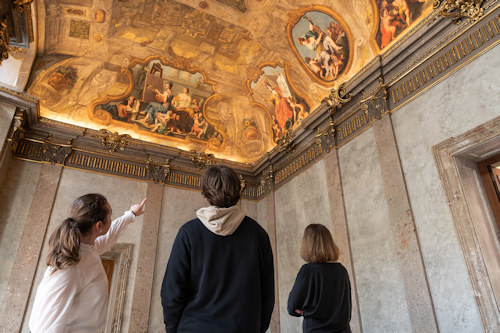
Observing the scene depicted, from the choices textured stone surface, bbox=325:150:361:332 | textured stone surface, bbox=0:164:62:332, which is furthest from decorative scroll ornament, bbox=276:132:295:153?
textured stone surface, bbox=0:164:62:332

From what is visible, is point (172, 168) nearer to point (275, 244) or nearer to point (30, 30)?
point (275, 244)

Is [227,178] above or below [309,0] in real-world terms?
below

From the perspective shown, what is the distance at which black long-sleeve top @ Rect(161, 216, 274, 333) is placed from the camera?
192 cm

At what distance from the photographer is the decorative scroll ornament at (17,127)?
7520mm

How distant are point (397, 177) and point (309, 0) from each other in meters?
4.71

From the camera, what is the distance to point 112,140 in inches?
359

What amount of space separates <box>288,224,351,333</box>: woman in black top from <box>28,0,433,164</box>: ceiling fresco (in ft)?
17.8

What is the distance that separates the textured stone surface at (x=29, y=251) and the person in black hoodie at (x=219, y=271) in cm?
692

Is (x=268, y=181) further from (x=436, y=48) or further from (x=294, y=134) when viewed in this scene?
(x=436, y=48)

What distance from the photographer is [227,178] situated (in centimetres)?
214

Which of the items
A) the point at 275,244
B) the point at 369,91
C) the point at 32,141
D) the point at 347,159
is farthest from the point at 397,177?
the point at 32,141

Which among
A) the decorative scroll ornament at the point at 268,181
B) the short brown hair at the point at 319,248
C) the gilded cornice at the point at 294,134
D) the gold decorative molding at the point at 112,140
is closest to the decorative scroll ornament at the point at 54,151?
the gilded cornice at the point at 294,134

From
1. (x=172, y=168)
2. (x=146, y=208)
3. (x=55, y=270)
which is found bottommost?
(x=55, y=270)

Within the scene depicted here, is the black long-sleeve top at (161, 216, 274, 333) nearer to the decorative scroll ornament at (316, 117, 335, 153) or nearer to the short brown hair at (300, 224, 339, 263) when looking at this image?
the short brown hair at (300, 224, 339, 263)
